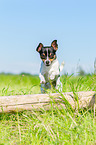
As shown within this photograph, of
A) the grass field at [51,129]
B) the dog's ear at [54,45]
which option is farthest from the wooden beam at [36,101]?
the dog's ear at [54,45]

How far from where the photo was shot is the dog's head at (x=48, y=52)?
454 centimetres

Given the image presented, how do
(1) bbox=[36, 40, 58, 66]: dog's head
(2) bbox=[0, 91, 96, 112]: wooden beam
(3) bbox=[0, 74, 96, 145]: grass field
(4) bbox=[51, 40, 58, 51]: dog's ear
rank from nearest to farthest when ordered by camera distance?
(3) bbox=[0, 74, 96, 145]: grass field → (2) bbox=[0, 91, 96, 112]: wooden beam → (1) bbox=[36, 40, 58, 66]: dog's head → (4) bbox=[51, 40, 58, 51]: dog's ear

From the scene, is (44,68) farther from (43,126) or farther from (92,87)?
(43,126)

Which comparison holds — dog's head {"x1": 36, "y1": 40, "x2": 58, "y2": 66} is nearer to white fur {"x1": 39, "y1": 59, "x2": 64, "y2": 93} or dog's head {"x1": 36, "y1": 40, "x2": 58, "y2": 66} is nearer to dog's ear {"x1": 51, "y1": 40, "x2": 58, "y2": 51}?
dog's ear {"x1": 51, "y1": 40, "x2": 58, "y2": 51}

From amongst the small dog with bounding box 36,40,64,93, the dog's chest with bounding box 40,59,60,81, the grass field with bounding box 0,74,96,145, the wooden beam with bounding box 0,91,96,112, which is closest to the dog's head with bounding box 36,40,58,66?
the small dog with bounding box 36,40,64,93

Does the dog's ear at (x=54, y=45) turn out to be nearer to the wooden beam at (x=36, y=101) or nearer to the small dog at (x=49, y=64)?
the small dog at (x=49, y=64)

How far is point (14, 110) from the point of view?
3.52 metres

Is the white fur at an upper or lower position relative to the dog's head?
lower

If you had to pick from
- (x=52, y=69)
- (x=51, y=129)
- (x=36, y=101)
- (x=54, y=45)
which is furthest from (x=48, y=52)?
(x=51, y=129)

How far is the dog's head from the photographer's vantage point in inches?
179

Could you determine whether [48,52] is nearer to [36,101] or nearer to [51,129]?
[36,101]

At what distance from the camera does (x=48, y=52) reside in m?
4.54

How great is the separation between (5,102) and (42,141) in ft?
3.19

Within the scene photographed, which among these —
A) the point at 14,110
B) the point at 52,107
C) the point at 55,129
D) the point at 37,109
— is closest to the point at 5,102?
the point at 14,110
